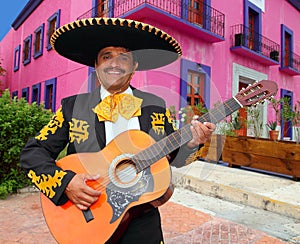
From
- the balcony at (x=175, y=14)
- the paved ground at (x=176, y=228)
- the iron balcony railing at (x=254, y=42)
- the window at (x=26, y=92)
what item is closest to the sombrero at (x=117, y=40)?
the paved ground at (x=176, y=228)

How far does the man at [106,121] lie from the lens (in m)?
1.23

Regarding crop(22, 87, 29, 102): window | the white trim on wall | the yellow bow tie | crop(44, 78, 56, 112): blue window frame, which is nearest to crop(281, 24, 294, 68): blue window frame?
the white trim on wall

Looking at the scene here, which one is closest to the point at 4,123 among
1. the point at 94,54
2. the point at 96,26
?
the point at 94,54

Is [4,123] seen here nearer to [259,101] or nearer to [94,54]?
[94,54]

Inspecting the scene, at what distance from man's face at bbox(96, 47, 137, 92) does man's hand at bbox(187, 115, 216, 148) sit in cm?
44

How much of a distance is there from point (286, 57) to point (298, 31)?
8.53 feet

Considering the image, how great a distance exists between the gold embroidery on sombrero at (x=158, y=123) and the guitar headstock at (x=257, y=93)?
433 millimetres

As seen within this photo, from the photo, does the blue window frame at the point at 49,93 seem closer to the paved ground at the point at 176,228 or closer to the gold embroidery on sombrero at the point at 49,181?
the paved ground at the point at 176,228

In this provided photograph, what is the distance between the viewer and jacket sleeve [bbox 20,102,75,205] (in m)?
1.22

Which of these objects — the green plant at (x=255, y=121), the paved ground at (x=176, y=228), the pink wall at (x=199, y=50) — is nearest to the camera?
the paved ground at (x=176, y=228)

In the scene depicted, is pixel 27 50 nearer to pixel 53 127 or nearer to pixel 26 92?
pixel 26 92

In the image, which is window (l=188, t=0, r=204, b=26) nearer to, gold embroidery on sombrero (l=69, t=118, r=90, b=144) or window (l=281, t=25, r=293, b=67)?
window (l=281, t=25, r=293, b=67)

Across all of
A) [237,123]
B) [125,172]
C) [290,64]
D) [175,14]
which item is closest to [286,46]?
[290,64]

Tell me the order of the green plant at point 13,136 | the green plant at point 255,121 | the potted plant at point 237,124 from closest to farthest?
1. the green plant at point 13,136
2. the green plant at point 255,121
3. the potted plant at point 237,124
